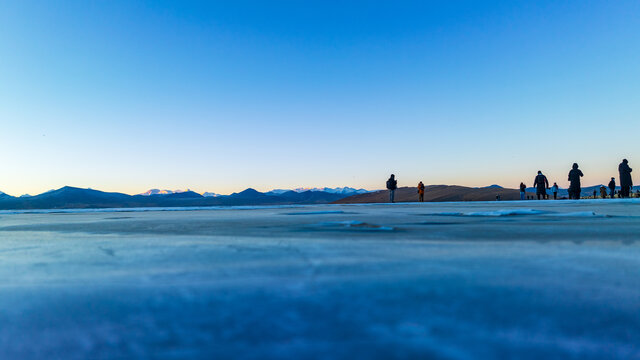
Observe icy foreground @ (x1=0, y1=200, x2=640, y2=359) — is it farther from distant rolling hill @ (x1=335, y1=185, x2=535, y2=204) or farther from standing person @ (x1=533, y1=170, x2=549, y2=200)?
distant rolling hill @ (x1=335, y1=185, x2=535, y2=204)

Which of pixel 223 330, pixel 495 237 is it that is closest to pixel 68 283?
pixel 223 330

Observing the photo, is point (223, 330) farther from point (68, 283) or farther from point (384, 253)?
point (384, 253)

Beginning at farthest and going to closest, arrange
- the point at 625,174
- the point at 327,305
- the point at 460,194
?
the point at 460,194
the point at 625,174
the point at 327,305

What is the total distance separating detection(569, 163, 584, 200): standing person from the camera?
15188 millimetres

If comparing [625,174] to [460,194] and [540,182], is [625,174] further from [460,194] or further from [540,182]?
[460,194]

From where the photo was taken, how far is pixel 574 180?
15.6m

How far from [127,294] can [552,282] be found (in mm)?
1495

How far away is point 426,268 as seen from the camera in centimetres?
164

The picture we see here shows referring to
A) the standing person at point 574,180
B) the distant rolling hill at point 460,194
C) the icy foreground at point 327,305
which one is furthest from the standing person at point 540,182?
the distant rolling hill at point 460,194

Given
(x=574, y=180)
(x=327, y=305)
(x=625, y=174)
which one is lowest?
(x=327, y=305)

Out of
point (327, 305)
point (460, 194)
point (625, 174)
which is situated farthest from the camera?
point (460, 194)

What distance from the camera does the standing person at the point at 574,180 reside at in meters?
15.2

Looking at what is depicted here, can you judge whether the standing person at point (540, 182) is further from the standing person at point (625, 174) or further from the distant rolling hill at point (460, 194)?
the distant rolling hill at point (460, 194)

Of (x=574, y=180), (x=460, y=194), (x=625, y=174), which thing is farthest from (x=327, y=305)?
(x=460, y=194)
